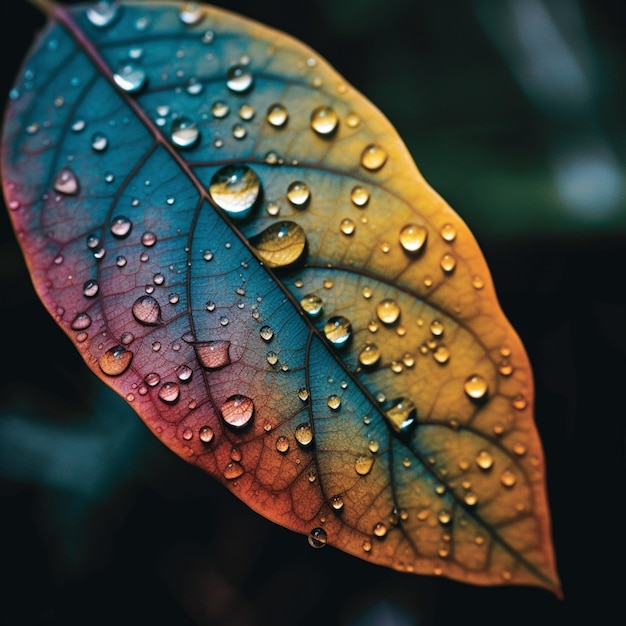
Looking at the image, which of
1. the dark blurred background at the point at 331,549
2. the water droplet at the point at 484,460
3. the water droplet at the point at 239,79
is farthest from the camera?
the dark blurred background at the point at 331,549

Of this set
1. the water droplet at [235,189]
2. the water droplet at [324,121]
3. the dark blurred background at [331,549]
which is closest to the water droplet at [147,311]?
the water droplet at [235,189]

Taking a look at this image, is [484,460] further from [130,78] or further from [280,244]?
[130,78]

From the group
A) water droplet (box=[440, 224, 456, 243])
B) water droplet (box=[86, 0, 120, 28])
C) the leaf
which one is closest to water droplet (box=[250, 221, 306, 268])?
the leaf

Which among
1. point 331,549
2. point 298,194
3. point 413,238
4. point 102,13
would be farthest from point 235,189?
point 331,549

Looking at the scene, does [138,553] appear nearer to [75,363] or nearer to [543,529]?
[75,363]

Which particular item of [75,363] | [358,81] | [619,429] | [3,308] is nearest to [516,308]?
[619,429]

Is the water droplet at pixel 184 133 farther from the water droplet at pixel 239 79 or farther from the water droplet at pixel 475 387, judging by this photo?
the water droplet at pixel 475 387

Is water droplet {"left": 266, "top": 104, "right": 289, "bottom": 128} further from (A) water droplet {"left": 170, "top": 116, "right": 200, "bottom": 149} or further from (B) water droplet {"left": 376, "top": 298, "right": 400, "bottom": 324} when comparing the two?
(B) water droplet {"left": 376, "top": 298, "right": 400, "bottom": 324}
